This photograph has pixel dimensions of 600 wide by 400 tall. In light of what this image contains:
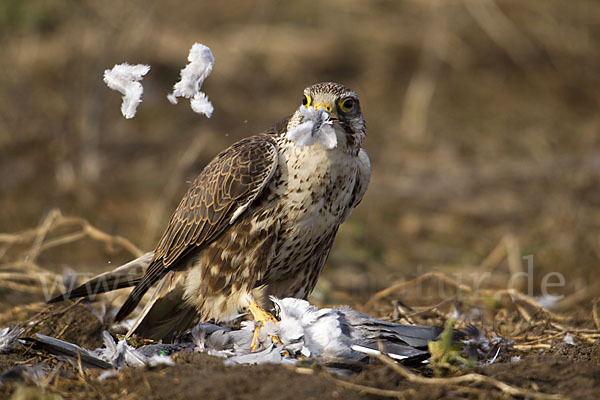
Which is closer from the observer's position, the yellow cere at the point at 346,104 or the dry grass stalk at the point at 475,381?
the dry grass stalk at the point at 475,381

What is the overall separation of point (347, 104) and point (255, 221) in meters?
0.70

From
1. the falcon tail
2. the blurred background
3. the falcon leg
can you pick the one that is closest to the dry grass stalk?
the falcon leg

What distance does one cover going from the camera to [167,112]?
9.90m

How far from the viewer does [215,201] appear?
3678 mm

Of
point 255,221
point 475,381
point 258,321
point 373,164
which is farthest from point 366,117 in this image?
point 475,381

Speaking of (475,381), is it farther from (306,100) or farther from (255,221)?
(306,100)

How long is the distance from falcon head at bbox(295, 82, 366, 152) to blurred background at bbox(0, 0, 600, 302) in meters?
2.04

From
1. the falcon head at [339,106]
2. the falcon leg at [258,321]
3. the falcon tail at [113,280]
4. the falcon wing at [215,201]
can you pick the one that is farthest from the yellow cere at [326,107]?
the falcon tail at [113,280]

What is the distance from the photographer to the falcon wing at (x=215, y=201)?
357 centimetres

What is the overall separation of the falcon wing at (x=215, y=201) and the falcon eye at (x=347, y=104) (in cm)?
38

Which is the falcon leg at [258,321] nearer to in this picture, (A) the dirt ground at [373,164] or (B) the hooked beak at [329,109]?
(A) the dirt ground at [373,164]

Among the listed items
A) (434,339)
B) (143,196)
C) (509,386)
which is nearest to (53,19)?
(143,196)

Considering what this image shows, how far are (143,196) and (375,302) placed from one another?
404cm

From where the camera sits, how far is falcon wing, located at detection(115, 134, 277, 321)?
357 centimetres
